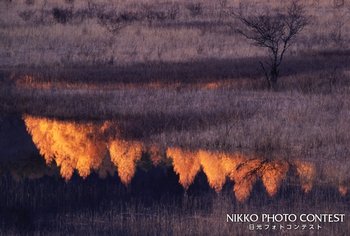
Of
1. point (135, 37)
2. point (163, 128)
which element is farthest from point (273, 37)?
point (135, 37)

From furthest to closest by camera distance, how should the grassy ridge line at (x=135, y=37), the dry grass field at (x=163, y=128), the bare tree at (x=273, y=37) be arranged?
the grassy ridge line at (x=135, y=37)
the bare tree at (x=273, y=37)
the dry grass field at (x=163, y=128)

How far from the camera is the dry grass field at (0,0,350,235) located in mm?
12133

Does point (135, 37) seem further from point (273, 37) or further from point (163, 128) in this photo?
point (163, 128)

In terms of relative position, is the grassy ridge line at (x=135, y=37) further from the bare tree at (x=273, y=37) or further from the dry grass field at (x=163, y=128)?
the bare tree at (x=273, y=37)

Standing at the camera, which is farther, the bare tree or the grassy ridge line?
the grassy ridge line

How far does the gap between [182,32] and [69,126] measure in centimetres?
1285

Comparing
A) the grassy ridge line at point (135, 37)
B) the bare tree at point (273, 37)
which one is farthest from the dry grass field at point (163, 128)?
the bare tree at point (273, 37)

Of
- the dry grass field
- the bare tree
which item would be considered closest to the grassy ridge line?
the dry grass field

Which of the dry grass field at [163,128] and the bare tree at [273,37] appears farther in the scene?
the bare tree at [273,37]

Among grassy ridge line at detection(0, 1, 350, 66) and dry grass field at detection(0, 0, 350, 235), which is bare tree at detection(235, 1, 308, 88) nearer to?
dry grass field at detection(0, 0, 350, 235)

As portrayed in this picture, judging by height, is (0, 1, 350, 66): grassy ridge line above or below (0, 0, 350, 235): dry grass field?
above

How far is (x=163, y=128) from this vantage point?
57.6 ft

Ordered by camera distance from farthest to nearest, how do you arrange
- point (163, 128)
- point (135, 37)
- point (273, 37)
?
1. point (135, 37)
2. point (273, 37)
3. point (163, 128)

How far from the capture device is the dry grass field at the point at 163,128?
478 inches
